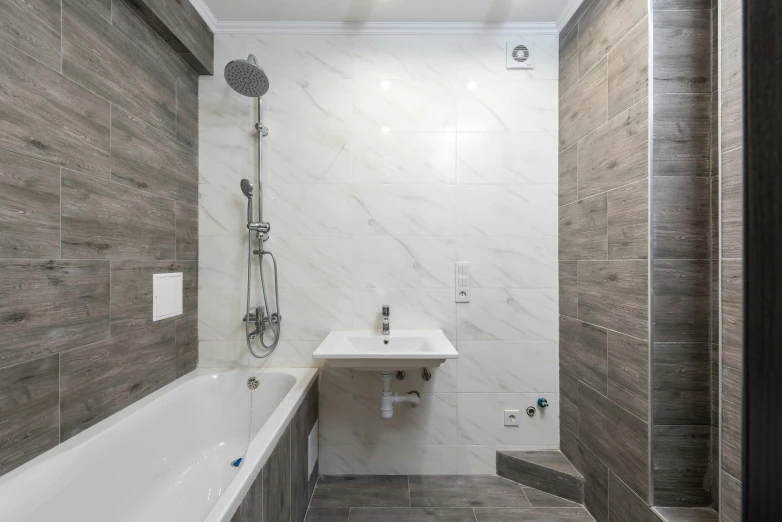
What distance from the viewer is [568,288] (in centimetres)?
194

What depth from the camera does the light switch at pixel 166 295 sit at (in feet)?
5.64

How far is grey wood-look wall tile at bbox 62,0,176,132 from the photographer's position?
127 centimetres

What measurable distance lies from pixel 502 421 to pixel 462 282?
81cm

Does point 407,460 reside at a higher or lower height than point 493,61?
lower

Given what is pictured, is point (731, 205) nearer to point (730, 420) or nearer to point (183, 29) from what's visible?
point (730, 420)

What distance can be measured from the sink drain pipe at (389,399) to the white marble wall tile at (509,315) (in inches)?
16.6

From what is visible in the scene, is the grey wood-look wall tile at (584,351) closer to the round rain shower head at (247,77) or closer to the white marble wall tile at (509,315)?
the white marble wall tile at (509,315)

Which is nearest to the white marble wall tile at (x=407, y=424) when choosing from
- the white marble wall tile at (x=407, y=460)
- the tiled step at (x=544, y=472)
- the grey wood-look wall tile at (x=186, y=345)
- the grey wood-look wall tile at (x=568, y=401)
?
the white marble wall tile at (x=407, y=460)

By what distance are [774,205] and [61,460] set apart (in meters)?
1.71

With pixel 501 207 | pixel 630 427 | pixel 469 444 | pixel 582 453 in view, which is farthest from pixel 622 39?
pixel 469 444

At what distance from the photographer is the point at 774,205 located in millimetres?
177

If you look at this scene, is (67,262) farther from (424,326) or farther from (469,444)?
(469,444)

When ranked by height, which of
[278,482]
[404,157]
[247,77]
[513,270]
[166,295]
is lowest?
[278,482]

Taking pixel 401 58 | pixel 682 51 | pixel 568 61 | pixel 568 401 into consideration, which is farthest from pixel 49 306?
pixel 568 61
